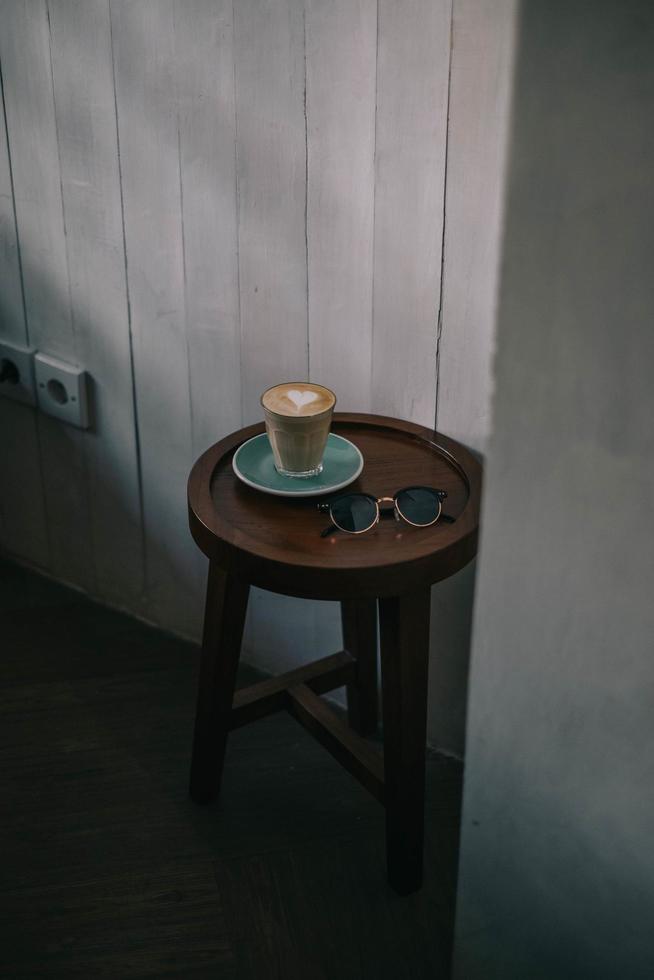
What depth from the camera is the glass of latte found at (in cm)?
123


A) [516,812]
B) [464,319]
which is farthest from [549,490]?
[464,319]

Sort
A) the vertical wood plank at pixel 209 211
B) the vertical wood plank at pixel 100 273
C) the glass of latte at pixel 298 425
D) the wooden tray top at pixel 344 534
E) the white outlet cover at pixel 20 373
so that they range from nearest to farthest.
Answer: the wooden tray top at pixel 344 534, the glass of latte at pixel 298 425, the vertical wood plank at pixel 209 211, the vertical wood plank at pixel 100 273, the white outlet cover at pixel 20 373

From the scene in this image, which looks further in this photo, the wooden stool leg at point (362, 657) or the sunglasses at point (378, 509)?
the wooden stool leg at point (362, 657)

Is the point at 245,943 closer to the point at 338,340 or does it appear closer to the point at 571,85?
the point at 338,340

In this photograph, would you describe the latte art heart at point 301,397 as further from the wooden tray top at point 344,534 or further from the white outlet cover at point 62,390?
the white outlet cover at point 62,390

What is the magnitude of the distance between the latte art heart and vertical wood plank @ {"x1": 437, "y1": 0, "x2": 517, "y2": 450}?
193 mm

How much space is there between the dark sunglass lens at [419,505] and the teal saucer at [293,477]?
85mm

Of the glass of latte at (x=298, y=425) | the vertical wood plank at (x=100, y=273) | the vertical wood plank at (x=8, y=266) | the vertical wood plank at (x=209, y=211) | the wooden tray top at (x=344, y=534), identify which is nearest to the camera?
the wooden tray top at (x=344, y=534)

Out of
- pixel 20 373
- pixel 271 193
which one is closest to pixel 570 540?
pixel 271 193

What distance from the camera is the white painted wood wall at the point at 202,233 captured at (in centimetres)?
129

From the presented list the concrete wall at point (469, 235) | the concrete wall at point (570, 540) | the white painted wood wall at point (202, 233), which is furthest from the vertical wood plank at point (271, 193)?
the concrete wall at point (570, 540)

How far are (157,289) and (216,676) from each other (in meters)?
0.63

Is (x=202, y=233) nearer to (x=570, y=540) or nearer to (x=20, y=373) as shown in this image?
(x=20, y=373)

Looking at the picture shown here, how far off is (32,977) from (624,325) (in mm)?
1258
